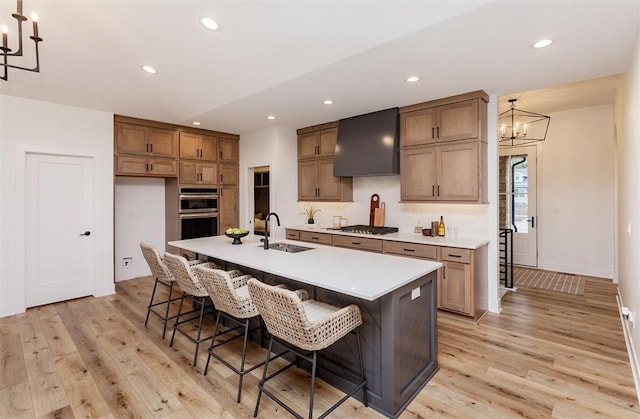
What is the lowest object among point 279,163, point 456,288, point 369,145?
point 456,288

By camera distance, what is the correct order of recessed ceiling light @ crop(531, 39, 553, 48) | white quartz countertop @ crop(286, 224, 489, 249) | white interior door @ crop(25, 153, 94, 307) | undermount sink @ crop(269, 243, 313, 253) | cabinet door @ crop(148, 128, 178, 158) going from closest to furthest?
1. recessed ceiling light @ crop(531, 39, 553, 48)
2. undermount sink @ crop(269, 243, 313, 253)
3. white quartz countertop @ crop(286, 224, 489, 249)
4. white interior door @ crop(25, 153, 94, 307)
5. cabinet door @ crop(148, 128, 178, 158)

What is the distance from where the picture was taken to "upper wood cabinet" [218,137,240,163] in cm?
588

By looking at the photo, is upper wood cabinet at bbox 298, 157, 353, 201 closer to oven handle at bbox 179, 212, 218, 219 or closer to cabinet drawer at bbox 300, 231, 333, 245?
cabinet drawer at bbox 300, 231, 333, 245

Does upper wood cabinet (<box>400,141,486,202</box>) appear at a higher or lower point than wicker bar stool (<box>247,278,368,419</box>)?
higher

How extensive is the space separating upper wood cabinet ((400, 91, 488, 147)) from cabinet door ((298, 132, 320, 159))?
164 centimetres

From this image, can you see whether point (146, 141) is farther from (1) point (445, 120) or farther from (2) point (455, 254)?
(2) point (455, 254)

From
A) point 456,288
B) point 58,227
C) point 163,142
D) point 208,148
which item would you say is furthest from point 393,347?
point 208,148

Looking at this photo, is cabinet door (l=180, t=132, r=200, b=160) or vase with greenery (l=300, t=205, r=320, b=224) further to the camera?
vase with greenery (l=300, t=205, r=320, b=224)

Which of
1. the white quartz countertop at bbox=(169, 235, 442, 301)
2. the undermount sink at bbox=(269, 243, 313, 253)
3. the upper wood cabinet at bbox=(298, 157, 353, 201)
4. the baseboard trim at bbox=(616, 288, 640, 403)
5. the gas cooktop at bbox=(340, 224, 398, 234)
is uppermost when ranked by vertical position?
the upper wood cabinet at bbox=(298, 157, 353, 201)

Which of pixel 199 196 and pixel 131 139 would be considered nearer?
pixel 131 139

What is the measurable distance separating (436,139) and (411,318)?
97.3 inches

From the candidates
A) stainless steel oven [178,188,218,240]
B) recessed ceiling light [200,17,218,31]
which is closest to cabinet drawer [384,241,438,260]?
recessed ceiling light [200,17,218,31]

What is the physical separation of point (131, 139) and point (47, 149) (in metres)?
1.03

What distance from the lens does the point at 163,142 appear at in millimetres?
5152
